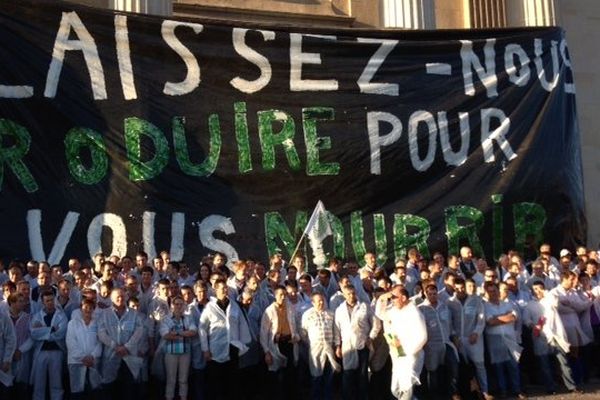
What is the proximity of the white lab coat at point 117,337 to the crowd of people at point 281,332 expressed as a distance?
14mm

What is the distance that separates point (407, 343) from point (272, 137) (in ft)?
17.2

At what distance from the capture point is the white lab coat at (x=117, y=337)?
11688 millimetres

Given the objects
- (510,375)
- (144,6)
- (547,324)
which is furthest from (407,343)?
(144,6)

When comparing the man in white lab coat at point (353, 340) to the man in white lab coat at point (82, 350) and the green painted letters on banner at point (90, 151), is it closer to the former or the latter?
the man in white lab coat at point (82, 350)

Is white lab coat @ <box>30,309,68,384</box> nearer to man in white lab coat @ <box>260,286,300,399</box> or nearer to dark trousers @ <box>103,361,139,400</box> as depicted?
dark trousers @ <box>103,361,139,400</box>

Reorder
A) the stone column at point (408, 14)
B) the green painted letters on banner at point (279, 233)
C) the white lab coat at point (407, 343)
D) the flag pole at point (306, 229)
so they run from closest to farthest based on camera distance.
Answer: the white lab coat at point (407, 343) → the flag pole at point (306, 229) → the green painted letters on banner at point (279, 233) → the stone column at point (408, 14)

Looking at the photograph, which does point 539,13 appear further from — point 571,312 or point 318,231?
point 571,312

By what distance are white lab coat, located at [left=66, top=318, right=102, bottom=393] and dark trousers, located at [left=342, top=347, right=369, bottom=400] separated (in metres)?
3.11

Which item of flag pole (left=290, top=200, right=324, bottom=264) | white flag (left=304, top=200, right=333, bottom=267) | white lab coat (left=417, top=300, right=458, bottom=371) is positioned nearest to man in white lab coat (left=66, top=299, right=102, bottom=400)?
white lab coat (left=417, top=300, right=458, bottom=371)

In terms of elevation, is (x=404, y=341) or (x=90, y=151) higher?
(x=90, y=151)

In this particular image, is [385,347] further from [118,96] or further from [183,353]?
[118,96]

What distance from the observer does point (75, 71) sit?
48.1ft

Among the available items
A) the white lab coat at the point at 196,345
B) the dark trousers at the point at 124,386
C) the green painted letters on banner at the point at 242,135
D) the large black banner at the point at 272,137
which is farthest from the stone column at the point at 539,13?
the dark trousers at the point at 124,386

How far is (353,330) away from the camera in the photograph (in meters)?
12.3
